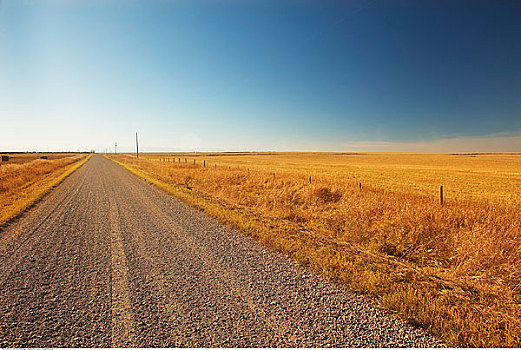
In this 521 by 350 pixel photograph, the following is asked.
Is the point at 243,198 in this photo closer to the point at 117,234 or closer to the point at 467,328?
the point at 117,234

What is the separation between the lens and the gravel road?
3004mm

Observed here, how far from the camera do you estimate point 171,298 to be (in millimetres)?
3805

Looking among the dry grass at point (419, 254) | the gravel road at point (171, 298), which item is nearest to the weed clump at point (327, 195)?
the dry grass at point (419, 254)

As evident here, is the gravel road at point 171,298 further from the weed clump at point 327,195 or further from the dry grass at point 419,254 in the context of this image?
the weed clump at point 327,195

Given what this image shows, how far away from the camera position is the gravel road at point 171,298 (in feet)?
9.86

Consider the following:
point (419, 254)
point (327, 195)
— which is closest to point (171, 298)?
point (419, 254)

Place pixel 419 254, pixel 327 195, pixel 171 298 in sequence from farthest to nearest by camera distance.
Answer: pixel 327 195
pixel 419 254
pixel 171 298

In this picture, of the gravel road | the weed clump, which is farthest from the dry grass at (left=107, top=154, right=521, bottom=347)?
the weed clump

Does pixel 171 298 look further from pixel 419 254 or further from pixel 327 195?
pixel 327 195

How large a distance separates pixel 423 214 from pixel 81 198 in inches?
583

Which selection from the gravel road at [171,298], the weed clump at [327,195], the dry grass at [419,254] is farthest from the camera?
the weed clump at [327,195]

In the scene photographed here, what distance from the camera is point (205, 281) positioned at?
4344mm

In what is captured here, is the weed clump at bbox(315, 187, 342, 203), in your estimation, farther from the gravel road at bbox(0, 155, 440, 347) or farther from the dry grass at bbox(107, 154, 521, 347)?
the gravel road at bbox(0, 155, 440, 347)

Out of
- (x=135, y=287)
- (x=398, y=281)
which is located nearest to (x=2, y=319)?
(x=135, y=287)
